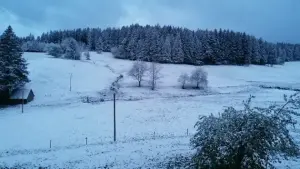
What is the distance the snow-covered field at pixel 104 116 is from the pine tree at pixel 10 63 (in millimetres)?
4618

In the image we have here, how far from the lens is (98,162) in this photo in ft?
85.4

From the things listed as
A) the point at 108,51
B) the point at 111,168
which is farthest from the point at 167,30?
the point at 111,168

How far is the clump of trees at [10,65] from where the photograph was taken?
5225 centimetres

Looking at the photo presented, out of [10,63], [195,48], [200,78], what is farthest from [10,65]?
[195,48]

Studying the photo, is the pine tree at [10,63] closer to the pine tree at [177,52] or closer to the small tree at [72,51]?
the small tree at [72,51]

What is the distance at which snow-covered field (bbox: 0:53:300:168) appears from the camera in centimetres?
2845

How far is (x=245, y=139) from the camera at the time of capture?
59.1 feet

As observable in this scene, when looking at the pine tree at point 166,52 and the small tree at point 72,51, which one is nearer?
the small tree at point 72,51

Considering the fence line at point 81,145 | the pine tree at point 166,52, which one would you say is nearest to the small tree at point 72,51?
the pine tree at point 166,52

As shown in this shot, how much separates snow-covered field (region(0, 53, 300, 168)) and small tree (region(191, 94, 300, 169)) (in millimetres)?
7010

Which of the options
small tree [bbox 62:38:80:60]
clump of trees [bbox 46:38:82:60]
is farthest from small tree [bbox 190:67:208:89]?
clump of trees [bbox 46:38:82:60]

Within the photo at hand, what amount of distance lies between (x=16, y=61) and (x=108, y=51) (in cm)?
8578

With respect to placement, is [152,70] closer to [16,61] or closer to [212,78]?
[212,78]

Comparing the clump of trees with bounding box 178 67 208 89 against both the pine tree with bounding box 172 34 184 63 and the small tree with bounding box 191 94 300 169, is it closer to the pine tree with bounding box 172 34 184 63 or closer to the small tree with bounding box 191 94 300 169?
the pine tree with bounding box 172 34 184 63
